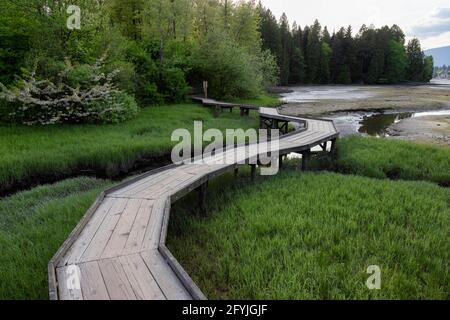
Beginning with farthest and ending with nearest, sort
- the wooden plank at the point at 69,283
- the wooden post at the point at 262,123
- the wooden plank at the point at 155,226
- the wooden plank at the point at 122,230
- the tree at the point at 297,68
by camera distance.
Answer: the tree at the point at 297,68 < the wooden post at the point at 262,123 < the wooden plank at the point at 155,226 < the wooden plank at the point at 122,230 < the wooden plank at the point at 69,283

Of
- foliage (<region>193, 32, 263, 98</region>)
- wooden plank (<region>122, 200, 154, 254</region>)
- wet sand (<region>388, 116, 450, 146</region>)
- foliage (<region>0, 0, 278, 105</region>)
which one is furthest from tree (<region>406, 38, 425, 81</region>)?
wooden plank (<region>122, 200, 154, 254</region>)

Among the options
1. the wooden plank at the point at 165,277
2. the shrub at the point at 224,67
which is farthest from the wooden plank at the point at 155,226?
the shrub at the point at 224,67

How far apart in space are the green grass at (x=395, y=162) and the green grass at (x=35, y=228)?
7.47m

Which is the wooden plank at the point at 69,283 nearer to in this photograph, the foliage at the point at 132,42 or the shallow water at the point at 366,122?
the foliage at the point at 132,42

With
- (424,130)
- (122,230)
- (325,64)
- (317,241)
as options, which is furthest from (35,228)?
(325,64)

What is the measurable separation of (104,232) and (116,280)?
118 cm

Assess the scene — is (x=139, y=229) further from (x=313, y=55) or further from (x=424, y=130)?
(x=313, y=55)

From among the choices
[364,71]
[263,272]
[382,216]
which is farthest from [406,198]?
[364,71]

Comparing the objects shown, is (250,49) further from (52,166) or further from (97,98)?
(52,166)

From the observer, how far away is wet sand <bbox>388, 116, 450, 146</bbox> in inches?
566

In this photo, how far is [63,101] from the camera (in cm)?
1208

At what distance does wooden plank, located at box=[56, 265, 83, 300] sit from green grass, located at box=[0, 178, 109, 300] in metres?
0.66

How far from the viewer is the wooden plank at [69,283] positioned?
2.90 meters

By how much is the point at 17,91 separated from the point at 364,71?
7697 cm
